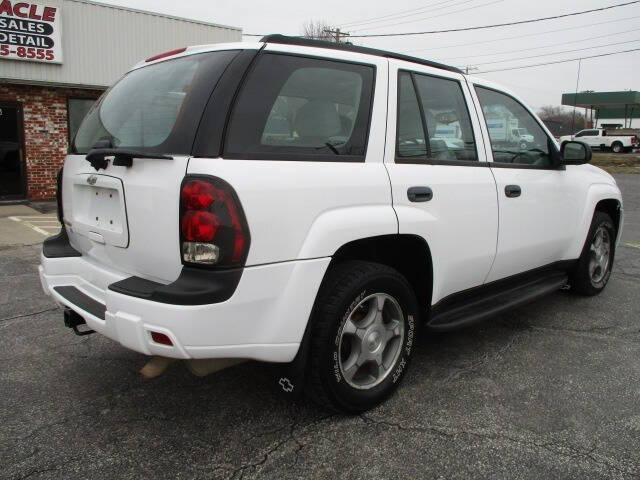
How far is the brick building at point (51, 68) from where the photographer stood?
1108cm

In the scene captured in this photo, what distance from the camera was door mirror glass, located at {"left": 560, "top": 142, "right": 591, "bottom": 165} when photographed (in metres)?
4.02

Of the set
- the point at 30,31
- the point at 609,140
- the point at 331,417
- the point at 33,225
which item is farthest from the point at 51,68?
the point at 609,140

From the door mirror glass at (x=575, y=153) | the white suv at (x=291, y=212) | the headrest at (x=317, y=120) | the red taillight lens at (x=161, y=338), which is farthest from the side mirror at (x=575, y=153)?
the red taillight lens at (x=161, y=338)

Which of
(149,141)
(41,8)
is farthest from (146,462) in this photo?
(41,8)

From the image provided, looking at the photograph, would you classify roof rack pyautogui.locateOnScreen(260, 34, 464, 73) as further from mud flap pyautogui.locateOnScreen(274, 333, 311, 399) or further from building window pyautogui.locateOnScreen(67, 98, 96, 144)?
building window pyautogui.locateOnScreen(67, 98, 96, 144)

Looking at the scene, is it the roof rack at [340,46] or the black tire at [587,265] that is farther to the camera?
the black tire at [587,265]

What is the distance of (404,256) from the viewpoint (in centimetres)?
298

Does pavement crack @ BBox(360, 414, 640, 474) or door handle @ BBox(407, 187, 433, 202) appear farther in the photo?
door handle @ BBox(407, 187, 433, 202)

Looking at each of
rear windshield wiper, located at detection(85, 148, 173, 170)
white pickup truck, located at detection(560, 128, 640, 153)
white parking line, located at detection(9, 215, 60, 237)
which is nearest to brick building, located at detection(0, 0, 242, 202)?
white parking line, located at detection(9, 215, 60, 237)

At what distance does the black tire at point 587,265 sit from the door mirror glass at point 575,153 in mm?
739

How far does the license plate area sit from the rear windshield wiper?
0.07m

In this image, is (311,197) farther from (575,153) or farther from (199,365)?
(575,153)

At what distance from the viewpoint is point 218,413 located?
278 cm

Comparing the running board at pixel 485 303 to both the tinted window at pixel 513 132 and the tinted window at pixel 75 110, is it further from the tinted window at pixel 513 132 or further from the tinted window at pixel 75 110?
the tinted window at pixel 75 110
